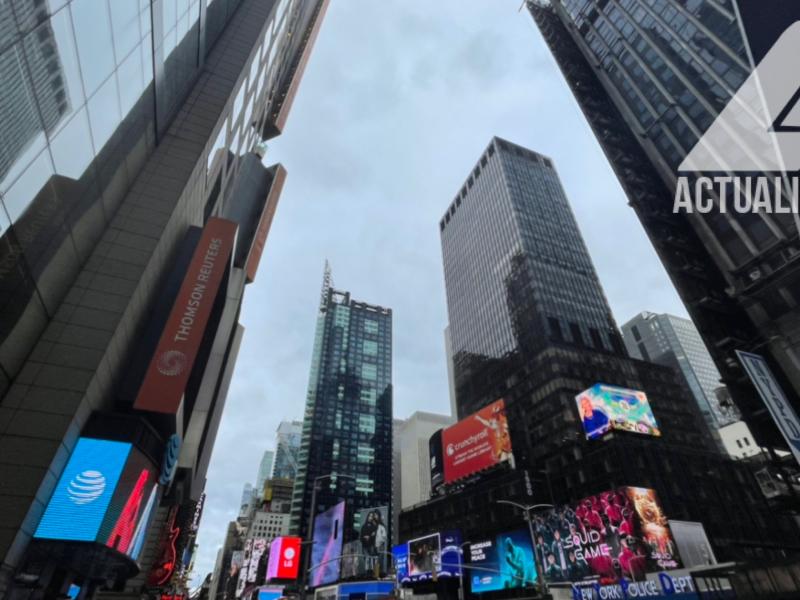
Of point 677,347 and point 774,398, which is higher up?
point 677,347

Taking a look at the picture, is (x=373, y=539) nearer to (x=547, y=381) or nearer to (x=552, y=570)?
(x=547, y=381)

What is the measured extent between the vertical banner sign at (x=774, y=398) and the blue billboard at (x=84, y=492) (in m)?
32.5

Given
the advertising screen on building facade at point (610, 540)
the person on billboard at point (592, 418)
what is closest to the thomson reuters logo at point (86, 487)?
the advertising screen on building facade at point (610, 540)

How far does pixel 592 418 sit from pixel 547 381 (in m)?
26.5

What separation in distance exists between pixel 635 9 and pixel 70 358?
6328 cm

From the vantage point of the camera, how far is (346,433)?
17588 centimetres

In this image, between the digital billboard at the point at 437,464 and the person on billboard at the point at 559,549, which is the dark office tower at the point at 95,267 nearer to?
the person on billboard at the point at 559,549

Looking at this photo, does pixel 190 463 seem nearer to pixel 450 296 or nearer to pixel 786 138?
pixel 786 138

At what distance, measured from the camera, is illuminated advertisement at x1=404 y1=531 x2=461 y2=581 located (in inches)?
2657

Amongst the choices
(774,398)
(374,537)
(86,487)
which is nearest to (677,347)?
(374,537)

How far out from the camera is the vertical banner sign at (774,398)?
2455 centimetres

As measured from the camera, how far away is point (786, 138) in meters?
28.5

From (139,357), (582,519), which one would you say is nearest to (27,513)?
(139,357)

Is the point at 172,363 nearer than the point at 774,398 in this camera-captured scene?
Yes
